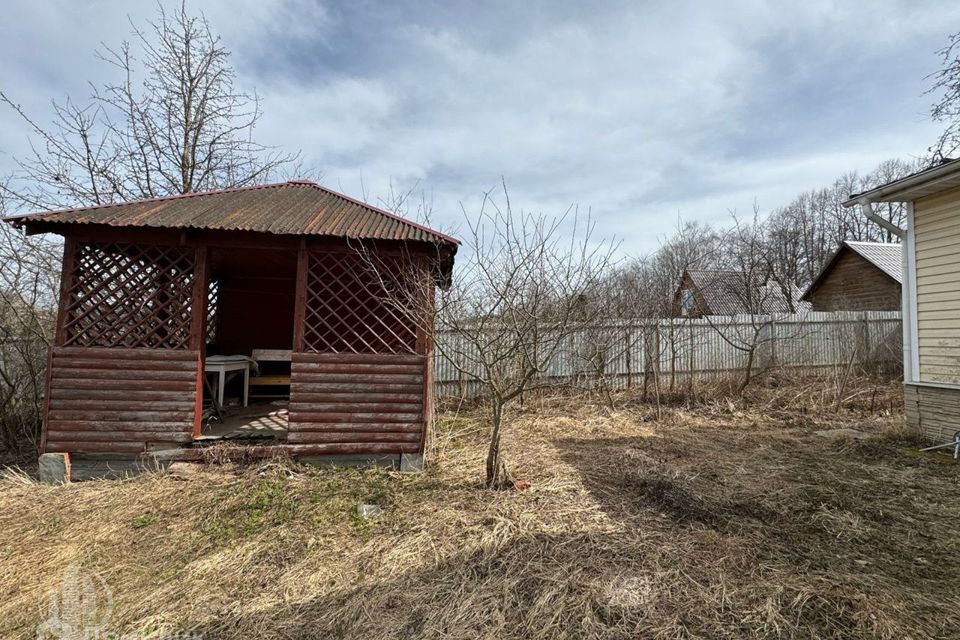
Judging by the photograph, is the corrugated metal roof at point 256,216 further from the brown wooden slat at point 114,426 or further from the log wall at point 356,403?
the brown wooden slat at point 114,426

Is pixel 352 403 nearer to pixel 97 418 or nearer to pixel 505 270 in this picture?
pixel 505 270

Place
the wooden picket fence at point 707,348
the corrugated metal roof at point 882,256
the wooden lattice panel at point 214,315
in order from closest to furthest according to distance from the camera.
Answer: the wooden lattice panel at point 214,315 < the wooden picket fence at point 707,348 < the corrugated metal roof at point 882,256

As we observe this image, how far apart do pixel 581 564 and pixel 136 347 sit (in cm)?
483

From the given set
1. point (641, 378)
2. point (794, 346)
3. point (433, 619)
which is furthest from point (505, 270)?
point (794, 346)

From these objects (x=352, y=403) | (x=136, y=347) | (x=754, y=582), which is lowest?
(x=754, y=582)

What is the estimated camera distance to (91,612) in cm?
227

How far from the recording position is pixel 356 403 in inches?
170

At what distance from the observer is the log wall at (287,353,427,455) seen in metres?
4.25

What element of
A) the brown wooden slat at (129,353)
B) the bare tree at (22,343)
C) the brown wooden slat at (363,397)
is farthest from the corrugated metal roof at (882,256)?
the bare tree at (22,343)

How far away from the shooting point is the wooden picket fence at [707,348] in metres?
8.30

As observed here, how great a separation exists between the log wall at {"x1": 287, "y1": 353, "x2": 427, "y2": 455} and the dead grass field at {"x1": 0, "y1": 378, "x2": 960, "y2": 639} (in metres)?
0.31

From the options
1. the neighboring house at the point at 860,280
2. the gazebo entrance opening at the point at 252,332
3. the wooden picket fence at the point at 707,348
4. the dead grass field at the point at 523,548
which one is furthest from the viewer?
the neighboring house at the point at 860,280

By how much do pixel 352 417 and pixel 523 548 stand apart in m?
2.33

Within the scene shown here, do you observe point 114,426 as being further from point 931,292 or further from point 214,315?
point 931,292
